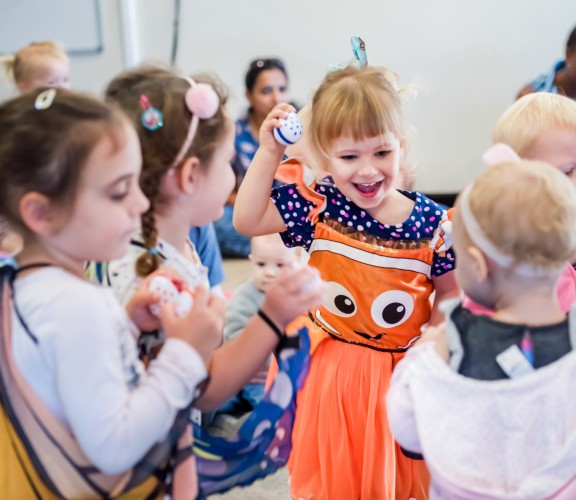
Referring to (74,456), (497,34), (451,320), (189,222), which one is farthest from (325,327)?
(497,34)

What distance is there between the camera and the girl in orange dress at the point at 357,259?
1.52 m

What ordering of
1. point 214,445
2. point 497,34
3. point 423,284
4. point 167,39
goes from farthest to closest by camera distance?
point 167,39 → point 497,34 → point 423,284 → point 214,445

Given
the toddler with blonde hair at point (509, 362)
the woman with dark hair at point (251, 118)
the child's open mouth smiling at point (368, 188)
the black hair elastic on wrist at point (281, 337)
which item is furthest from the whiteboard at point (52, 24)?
the toddler with blonde hair at point (509, 362)

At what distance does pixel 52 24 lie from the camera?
457 centimetres

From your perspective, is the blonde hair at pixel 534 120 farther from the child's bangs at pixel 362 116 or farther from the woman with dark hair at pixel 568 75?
the woman with dark hair at pixel 568 75

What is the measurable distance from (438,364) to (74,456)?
51cm

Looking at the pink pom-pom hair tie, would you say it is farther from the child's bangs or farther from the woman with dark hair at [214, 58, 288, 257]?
the woman with dark hair at [214, 58, 288, 257]

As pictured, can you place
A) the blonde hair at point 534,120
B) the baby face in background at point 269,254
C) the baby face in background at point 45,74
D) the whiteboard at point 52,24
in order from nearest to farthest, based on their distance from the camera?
Answer: the blonde hair at point 534,120, the baby face in background at point 269,254, the baby face in background at point 45,74, the whiteboard at point 52,24

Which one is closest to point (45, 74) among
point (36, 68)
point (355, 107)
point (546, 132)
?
point (36, 68)

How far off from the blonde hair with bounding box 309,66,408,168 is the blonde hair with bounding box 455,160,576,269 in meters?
0.52

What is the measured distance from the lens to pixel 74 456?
0.97 meters

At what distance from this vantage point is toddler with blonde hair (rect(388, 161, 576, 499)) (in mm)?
990

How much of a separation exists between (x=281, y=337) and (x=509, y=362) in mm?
347

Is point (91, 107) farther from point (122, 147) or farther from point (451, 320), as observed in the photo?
point (451, 320)
